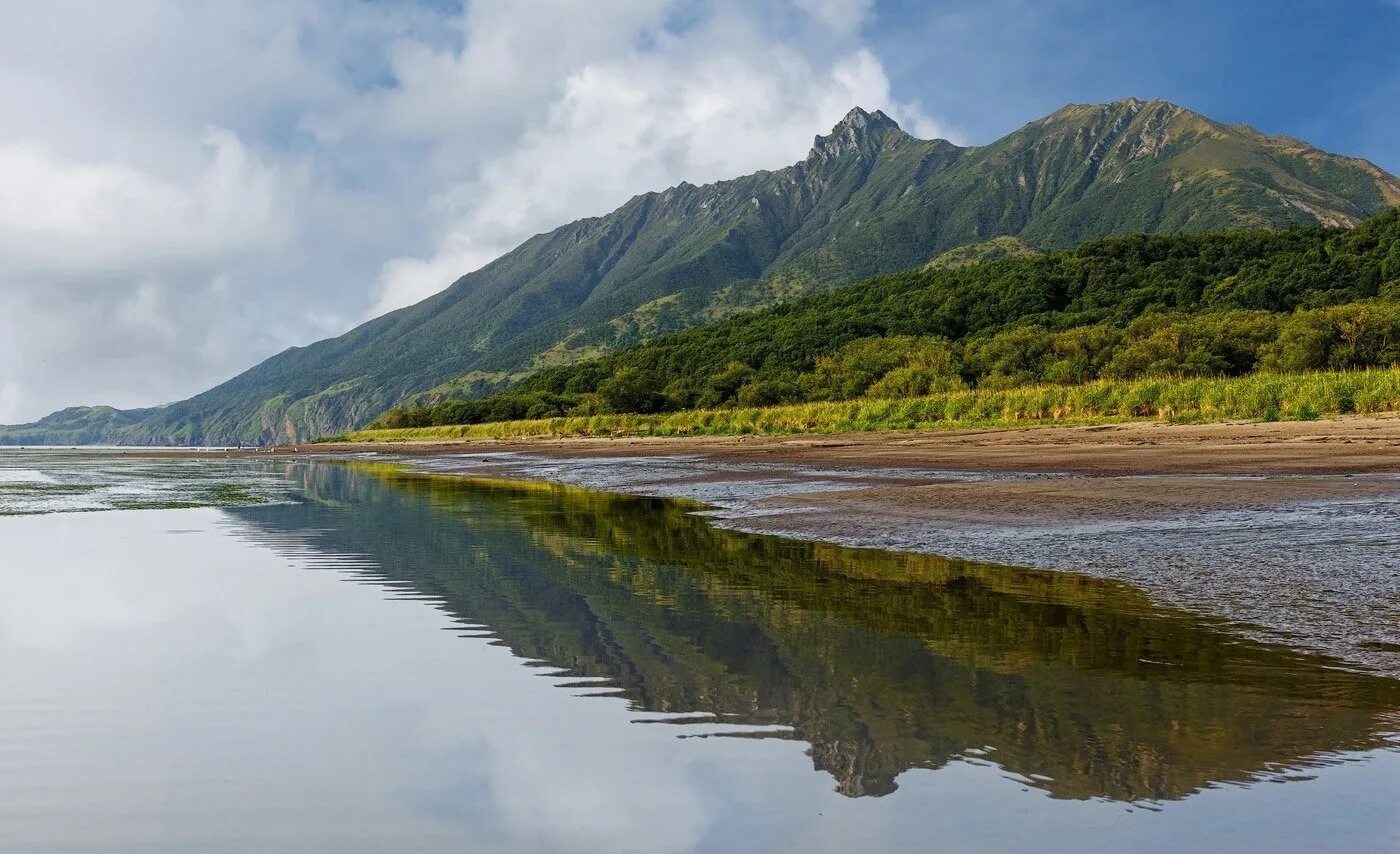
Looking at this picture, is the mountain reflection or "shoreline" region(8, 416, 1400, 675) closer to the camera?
the mountain reflection

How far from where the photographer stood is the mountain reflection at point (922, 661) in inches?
171

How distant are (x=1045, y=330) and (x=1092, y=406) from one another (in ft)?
211

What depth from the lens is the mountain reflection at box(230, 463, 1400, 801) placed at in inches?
171

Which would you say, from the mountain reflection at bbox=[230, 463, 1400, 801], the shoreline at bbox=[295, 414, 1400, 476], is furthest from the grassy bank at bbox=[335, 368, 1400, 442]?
the mountain reflection at bbox=[230, 463, 1400, 801]

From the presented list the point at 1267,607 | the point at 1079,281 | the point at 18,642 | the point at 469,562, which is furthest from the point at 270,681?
the point at 1079,281

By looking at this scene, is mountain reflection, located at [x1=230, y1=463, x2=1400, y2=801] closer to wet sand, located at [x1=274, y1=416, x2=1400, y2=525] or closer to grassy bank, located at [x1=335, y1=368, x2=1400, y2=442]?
wet sand, located at [x1=274, y1=416, x2=1400, y2=525]

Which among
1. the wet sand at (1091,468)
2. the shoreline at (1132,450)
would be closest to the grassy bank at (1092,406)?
the shoreline at (1132,450)

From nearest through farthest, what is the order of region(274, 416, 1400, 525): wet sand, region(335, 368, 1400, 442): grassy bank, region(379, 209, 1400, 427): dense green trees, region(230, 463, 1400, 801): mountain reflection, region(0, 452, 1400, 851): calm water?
region(0, 452, 1400, 851): calm water < region(230, 463, 1400, 801): mountain reflection < region(274, 416, 1400, 525): wet sand < region(335, 368, 1400, 442): grassy bank < region(379, 209, 1400, 427): dense green trees

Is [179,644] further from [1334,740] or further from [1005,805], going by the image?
[1334,740]

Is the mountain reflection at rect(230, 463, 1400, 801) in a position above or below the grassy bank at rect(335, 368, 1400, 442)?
below

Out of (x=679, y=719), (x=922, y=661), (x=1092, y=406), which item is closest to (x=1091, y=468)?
(x=1092, y=406)

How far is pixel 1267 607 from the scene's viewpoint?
7.22 m

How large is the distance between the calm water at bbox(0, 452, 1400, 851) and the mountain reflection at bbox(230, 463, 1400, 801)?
0.03 m

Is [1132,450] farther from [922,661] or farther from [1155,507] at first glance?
[922,661]
